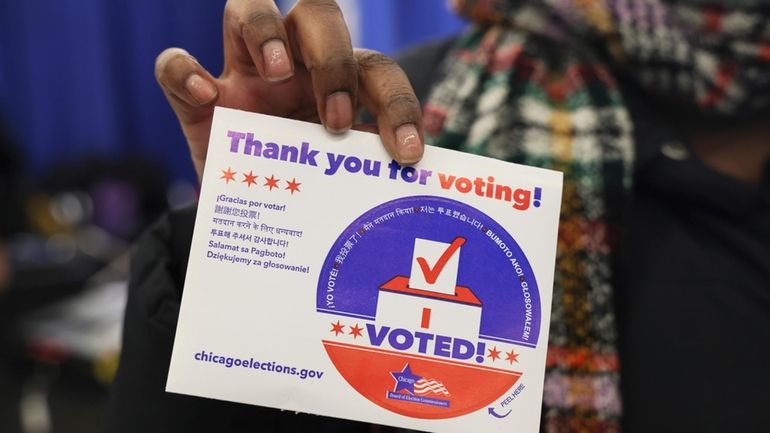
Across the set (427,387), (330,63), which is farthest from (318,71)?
(427,387)

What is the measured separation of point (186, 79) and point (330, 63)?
5.0 inches

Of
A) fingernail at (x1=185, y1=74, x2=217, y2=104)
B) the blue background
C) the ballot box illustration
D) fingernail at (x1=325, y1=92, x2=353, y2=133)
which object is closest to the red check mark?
the ballot box illustration

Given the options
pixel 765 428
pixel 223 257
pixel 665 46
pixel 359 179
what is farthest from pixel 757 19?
pixel 223 257

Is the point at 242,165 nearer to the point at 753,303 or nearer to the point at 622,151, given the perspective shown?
the point at 622,151

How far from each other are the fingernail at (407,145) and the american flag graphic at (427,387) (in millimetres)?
177

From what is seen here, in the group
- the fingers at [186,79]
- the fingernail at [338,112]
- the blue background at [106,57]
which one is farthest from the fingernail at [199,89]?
the blue background at [106,57]

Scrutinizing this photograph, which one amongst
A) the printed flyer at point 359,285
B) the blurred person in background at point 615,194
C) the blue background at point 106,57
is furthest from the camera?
the blue background at point 106,57

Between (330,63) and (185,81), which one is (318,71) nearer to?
(330,63)

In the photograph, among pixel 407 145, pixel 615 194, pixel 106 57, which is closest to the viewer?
pixel 407 145

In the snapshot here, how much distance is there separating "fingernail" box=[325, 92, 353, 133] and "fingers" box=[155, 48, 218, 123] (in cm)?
11

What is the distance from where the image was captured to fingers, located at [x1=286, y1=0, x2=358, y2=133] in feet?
1.82

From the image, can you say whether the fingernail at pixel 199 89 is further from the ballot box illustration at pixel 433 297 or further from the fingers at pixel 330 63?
the ballot box illustration at pixel 433 297

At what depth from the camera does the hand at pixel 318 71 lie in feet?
1.82

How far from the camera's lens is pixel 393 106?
56 centimetres
